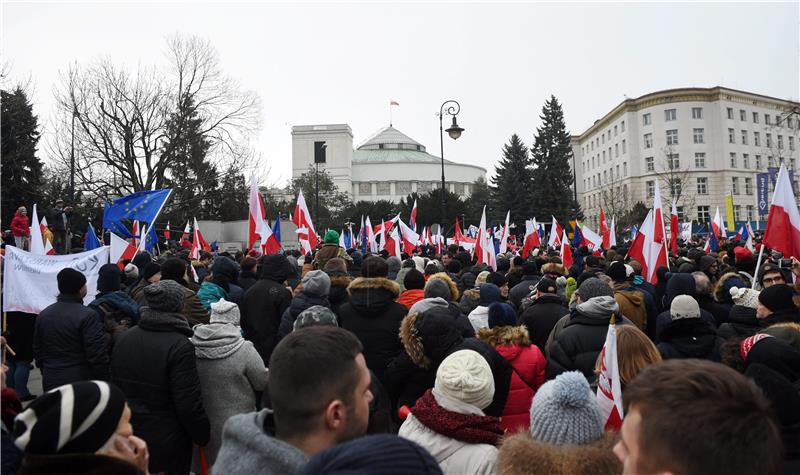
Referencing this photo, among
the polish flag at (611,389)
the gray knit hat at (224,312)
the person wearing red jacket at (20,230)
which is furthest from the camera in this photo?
the person wearing red jacket at (20,230)

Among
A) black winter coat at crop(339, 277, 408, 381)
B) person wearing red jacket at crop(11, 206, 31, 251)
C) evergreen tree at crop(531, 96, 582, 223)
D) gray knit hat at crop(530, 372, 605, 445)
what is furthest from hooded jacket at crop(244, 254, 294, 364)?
evergreen tree at crop(531, 96, 582, 223)

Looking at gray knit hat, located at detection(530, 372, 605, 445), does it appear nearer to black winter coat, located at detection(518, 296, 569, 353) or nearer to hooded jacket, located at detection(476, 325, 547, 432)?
hooded jacket, located at detection(476, 325, 547, 432)

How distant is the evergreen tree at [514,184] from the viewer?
193ft

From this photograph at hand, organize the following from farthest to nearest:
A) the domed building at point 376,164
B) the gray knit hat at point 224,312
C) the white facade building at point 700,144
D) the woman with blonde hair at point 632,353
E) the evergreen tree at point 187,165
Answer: the domed building at point 376,164 → the white facade building at point 700,144 → the evergreen tree at point 187,165 → the gray knit hat at point 224,312 → the woman with blonde hair at point 632,353

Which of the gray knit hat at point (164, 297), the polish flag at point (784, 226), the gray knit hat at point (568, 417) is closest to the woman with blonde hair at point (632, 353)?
the gray knit hat at point (568, 417)

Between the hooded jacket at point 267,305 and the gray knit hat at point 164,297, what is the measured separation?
205 cm

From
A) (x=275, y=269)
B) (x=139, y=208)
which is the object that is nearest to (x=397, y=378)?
(x=275, y=269)

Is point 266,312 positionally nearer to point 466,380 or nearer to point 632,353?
point 466,380

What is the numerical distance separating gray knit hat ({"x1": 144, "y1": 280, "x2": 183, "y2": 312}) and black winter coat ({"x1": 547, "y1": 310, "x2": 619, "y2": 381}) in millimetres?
2719

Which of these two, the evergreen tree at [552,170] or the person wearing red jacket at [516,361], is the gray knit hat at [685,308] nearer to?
the person wearing red jacket at [516,361]

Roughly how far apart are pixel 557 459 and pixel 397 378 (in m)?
2.05

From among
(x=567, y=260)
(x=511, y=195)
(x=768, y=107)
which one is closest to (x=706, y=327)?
(x=567, y=260)

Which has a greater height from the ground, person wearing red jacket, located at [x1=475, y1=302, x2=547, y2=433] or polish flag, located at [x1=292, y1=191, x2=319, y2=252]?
polish flag, located at [x1=292, y1=191, x2=319, y2=252]

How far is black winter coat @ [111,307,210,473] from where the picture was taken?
12.2 ft
